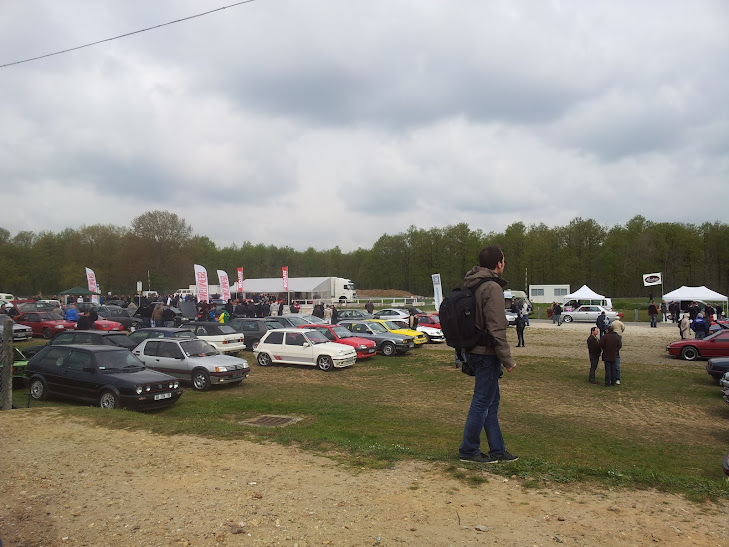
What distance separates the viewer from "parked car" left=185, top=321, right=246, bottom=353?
19422 mm

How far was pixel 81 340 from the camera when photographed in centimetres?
1642

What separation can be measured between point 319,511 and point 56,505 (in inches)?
104

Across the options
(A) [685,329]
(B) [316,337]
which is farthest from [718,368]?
(B) [316,337]

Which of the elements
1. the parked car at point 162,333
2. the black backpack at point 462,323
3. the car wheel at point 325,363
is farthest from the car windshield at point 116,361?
the black backpack at point 462,323

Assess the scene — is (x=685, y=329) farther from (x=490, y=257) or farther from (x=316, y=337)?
(x=490, y=257)

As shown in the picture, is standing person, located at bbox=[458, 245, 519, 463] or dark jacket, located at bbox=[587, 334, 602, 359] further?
dark jacket, located at bbox=[587, 334, 602, 359]

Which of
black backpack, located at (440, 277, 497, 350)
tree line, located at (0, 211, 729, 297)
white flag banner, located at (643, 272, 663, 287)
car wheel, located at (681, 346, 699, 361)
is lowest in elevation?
car wheel, located at (681, 346, 699, 361)

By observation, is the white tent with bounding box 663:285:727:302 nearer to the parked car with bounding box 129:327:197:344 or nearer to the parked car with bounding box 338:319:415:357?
the parked car with bounding box 338:319:415:357

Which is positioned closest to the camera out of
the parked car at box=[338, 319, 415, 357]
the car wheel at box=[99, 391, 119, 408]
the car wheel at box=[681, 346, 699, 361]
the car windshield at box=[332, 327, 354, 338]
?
the car wheel at box=[99, 391, 119, 408]

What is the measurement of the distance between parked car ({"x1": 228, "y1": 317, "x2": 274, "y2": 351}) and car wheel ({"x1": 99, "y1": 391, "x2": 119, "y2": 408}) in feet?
35.5

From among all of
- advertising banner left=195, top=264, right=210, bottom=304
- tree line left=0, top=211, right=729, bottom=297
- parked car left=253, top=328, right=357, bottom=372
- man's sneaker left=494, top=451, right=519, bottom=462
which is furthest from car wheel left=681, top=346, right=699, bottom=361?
tree line left=0, top=211, right=729, bottom=297

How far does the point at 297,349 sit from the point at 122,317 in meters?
18.0

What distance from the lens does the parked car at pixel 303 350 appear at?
1758cm

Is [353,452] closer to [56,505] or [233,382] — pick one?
[56,505]
